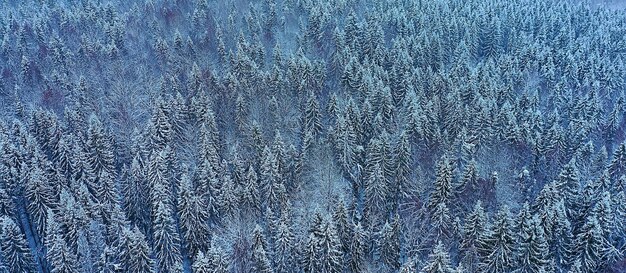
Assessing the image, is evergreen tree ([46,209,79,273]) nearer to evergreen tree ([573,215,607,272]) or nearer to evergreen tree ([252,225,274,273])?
evergreen tree ([252,225,274,273])

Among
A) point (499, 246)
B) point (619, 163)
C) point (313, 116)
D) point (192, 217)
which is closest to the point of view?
point (499, 246)

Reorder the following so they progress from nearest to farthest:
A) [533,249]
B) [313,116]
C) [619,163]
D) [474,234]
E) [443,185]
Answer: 1. [533,249]
2. [474,234]
3. [443,185]
4. [619,163]
5. [313,116]

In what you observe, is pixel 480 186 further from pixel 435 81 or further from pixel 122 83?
pixel 122 83

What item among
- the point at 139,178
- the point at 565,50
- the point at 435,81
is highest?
the point at 139,178

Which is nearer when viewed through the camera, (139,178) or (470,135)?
(139,178)

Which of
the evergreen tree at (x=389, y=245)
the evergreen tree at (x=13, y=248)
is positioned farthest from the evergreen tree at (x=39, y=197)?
the evergreen tree at (x=389, y=245)

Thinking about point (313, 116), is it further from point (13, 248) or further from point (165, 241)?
point (13, 248)

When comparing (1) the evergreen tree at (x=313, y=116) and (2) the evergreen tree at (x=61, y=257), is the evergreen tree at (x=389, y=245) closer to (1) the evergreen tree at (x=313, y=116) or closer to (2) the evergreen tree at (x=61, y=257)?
(1) the evergreen tree at (x=313, y=116)

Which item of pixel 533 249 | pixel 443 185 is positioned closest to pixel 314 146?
pixel 443 185

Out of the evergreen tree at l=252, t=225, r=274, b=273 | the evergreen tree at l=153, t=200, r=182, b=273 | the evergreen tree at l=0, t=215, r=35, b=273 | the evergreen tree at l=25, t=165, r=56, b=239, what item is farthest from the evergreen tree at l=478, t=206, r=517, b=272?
the evergreen tree at l=25, t=165, r=56, b=239

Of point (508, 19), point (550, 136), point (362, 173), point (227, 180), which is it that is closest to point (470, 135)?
point (550, 136)
